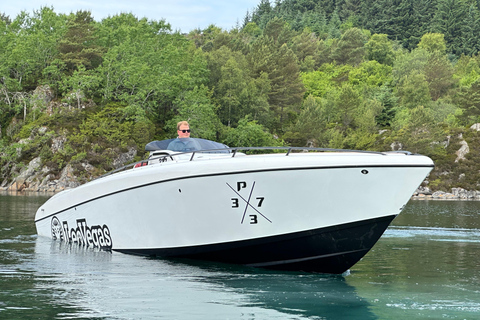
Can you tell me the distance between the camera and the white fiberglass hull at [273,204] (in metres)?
7.46

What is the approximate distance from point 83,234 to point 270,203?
425 cm

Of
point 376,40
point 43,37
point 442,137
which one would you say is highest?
point 376,40

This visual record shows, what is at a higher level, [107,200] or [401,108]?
[401,108]

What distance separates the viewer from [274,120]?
254 ft

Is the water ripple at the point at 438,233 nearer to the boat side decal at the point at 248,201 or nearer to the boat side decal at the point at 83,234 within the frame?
the boat side decal at the point at 248,201

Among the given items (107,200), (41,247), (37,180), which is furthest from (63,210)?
(37,180)

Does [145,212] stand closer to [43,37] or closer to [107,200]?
[107,200]

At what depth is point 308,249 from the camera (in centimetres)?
796

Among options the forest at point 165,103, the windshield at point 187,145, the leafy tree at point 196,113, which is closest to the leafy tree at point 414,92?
the forest at point 165,103

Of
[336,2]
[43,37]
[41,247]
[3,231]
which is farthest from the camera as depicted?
[336,2]

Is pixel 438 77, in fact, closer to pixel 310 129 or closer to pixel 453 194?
pixel 310 129

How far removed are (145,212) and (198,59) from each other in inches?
2315

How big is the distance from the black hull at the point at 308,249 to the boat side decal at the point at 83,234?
187 centimetres

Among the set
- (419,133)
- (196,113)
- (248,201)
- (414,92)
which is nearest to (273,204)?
(248,201)
